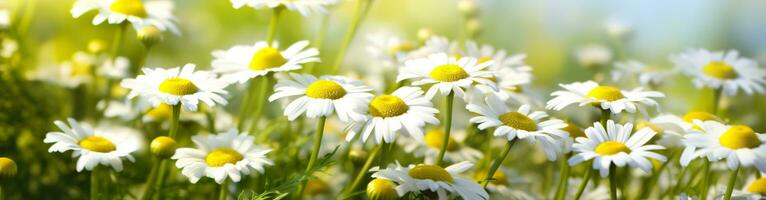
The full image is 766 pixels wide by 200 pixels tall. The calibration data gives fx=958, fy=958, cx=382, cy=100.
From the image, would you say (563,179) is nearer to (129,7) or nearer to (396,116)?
(396,116)

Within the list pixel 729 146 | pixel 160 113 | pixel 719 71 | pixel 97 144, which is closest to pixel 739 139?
pixel 729 146

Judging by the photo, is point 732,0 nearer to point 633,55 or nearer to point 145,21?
point 633,55

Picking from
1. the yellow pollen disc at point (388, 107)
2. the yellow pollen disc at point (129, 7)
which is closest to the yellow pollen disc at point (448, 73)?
the yellow pollen disc at point (388, 107)

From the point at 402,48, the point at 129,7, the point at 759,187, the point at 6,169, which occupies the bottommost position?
the point at 759,187

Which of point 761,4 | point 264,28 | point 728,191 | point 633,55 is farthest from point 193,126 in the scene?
point 761,4

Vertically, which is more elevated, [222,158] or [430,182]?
[222,158]

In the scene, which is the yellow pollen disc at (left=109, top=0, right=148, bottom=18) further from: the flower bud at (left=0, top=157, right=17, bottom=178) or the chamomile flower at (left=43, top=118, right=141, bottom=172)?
the flower bud at (left=0, top=157, right=17, bottom=178)

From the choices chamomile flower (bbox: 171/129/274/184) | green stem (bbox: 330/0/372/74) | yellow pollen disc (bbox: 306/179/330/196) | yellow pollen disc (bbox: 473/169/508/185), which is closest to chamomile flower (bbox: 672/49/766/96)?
yellow pollen disc (bbox: 473/169/508/185)
